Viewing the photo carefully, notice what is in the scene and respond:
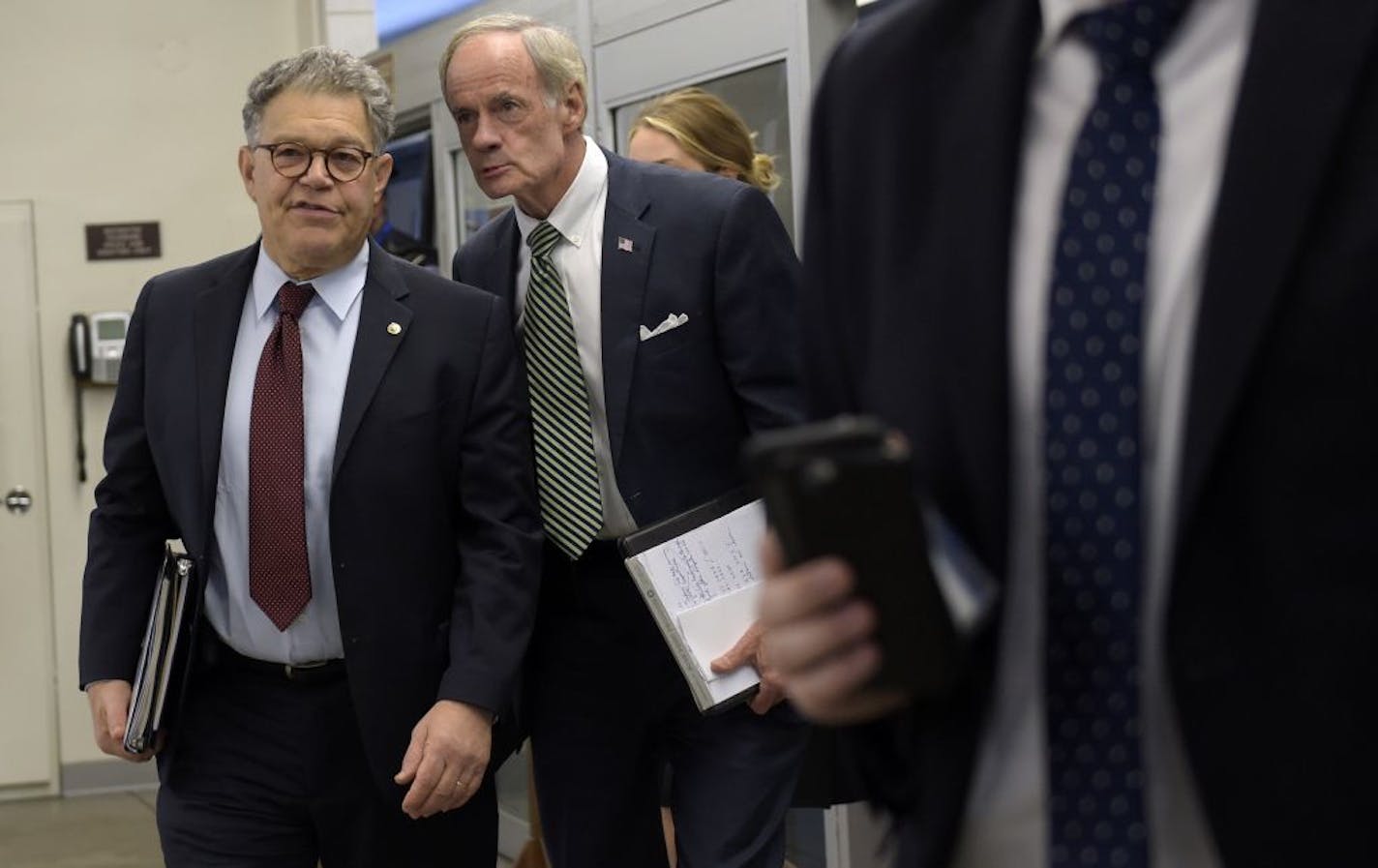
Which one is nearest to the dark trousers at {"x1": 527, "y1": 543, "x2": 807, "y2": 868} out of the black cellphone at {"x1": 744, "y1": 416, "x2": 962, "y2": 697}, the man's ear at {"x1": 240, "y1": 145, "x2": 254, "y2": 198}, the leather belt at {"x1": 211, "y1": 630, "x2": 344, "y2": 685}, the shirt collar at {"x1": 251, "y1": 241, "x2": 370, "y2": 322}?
the leather belt at {"x1": 211, "y1": 630, "x2": 344, "y2": 685}

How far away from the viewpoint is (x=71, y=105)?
7.98 meters

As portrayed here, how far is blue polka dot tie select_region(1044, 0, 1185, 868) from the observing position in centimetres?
120

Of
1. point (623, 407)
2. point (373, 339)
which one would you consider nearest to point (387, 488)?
point (373, 339)

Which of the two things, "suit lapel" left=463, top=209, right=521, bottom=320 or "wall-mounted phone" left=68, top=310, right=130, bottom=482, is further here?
"wall-mounted phone" left=68, top=310, right=130, bottom=482

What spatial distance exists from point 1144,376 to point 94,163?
740 centimetres

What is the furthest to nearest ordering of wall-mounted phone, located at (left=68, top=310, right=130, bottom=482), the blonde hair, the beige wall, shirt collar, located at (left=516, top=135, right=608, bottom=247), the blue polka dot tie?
the beige wall, wall-mounted phone, located at (left=68, top=310, right=130, bottom=482), the blonde hair, shirt collar, located at (left=516, top=135, right=608, bottom=247), the blue polka dot tie

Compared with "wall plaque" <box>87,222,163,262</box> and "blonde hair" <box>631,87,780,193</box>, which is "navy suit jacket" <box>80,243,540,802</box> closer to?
"blonde hair" <box>631,87,780,193</box>

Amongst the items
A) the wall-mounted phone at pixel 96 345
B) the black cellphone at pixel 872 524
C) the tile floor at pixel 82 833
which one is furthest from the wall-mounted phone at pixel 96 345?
the black cellphone at pixel 872 524

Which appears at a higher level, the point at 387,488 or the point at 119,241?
the point at 119,241

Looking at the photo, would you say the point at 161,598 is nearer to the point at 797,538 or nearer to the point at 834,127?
the point at 834,127

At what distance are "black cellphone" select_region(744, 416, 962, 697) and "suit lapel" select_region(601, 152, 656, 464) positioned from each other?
200 cm

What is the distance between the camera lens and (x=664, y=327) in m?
3.15

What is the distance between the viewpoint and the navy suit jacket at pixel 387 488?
2.83 m

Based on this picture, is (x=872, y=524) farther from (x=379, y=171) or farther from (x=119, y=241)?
(x=119, y=241)
